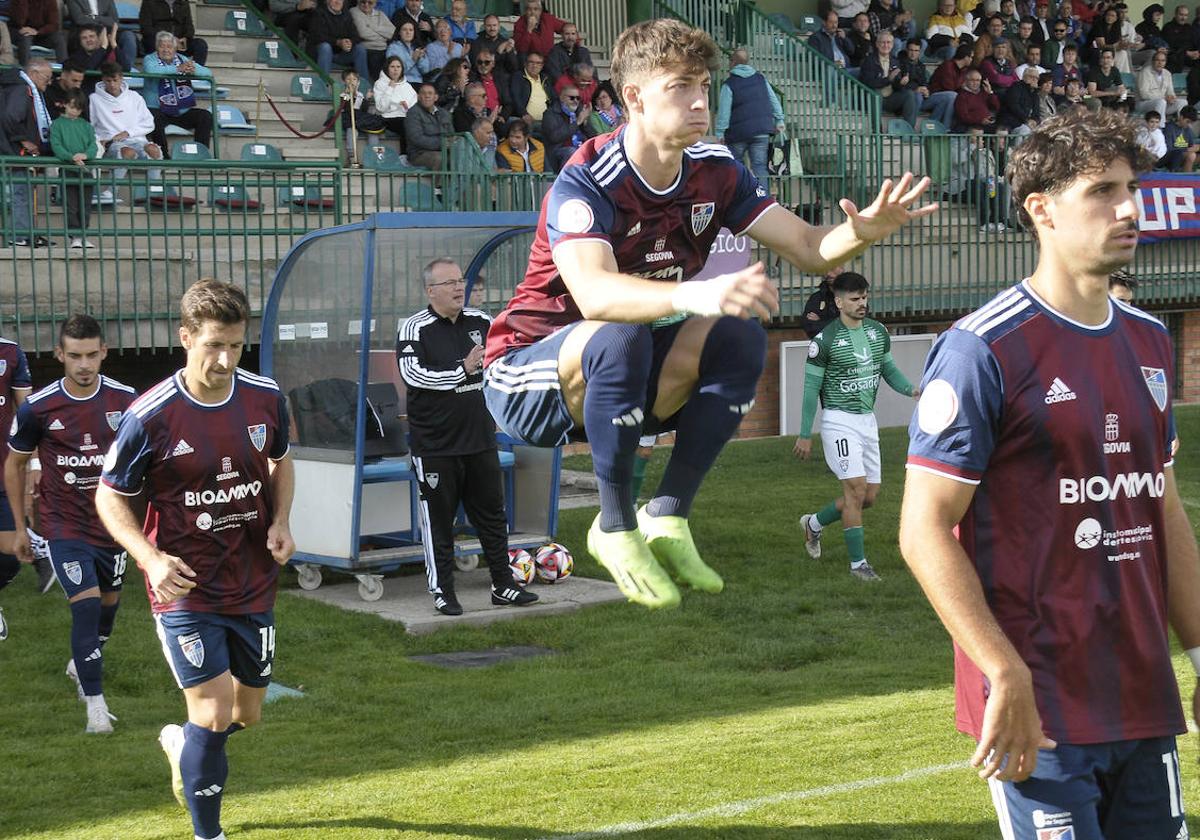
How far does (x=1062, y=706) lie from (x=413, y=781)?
200 inches

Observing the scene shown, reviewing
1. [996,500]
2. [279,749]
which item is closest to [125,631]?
[279,749]

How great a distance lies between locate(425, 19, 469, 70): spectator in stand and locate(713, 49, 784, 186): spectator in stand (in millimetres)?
3133

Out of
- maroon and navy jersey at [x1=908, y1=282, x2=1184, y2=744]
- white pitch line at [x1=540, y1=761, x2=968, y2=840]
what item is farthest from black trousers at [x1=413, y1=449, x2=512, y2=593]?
maroon and navy jersey at [x1=908, y1=282, x2=1184, y2=744]

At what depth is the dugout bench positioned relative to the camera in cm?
1160

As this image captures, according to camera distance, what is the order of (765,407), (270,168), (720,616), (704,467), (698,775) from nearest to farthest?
(704,467) < (698,775) < (720,616) < (270,168) < (765,407)

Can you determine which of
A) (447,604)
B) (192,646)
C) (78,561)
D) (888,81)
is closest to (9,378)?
(78,561)

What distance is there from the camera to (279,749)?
8648mm

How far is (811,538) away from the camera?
1292 centimetres

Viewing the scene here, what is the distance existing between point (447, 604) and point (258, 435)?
A: 468 cm

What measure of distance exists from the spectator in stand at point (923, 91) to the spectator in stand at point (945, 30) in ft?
2.18

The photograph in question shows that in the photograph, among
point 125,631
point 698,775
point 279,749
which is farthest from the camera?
point 125,631

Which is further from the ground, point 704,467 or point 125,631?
point 704,467

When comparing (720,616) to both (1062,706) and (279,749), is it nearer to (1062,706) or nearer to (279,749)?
(279,749)

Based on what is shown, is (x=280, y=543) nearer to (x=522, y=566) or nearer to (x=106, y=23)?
(x=522, y=566)
